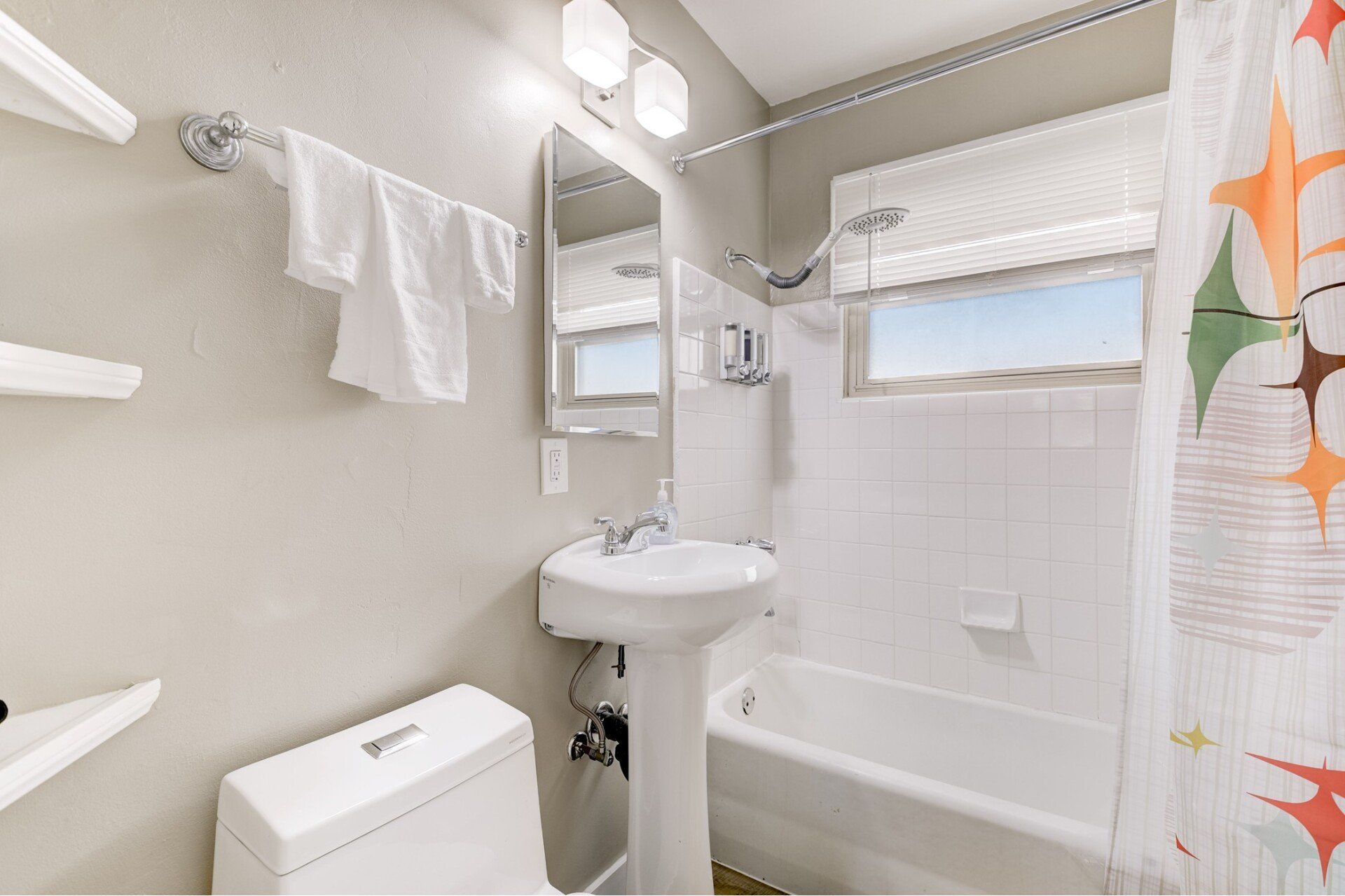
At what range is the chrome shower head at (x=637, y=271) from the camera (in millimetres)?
1507

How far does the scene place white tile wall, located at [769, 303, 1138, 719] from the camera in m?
1.76

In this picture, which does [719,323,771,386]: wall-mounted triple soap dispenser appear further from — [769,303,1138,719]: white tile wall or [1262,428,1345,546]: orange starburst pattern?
[1262,428,1345,546]: orange starburst pattern

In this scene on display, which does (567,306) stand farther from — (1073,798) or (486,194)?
(1073,798)

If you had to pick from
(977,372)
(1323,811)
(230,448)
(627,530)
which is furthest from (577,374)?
(977,372)

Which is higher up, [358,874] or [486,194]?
[486,194]

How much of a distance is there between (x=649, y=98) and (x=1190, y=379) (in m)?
1.32

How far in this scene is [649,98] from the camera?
151 centimetres

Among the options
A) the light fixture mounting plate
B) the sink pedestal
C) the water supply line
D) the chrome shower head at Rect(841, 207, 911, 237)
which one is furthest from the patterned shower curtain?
the light fixture mounting plate

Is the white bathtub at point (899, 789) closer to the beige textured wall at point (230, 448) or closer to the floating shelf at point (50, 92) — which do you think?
the beige textured wall at point (230, 448)

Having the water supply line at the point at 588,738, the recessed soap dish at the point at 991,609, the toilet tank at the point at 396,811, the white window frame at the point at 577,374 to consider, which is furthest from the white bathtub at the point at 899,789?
the white window frame at the point at 577,374

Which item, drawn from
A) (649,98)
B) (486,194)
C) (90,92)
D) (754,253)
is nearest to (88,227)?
(90,92)

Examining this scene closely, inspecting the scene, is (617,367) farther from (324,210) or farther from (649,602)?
(324,210)

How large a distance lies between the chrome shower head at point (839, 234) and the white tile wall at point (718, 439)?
0.12 metres

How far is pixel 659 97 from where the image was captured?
150cm
